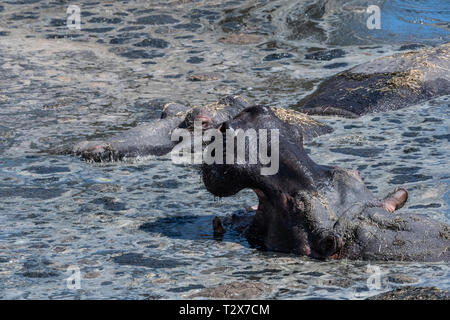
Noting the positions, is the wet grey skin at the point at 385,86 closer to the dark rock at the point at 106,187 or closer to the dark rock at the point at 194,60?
the dark rock at the point at 194,60

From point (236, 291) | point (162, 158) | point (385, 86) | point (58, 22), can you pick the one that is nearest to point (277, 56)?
point (385, 86)

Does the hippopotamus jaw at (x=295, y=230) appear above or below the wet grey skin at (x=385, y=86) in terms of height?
below

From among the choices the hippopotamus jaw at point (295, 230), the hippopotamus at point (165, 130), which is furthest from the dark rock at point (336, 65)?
the hippopotamus jaw at point (295, 230)

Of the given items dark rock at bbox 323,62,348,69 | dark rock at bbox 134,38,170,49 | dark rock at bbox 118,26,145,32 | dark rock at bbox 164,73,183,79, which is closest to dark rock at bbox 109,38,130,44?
dark rock at bbox 134,38,170,49

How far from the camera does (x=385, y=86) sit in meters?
9.55

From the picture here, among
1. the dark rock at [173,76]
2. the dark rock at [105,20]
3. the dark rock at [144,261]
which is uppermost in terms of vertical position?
the dark rock at [105,20]

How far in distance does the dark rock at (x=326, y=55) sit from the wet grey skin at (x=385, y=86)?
181 centimetres

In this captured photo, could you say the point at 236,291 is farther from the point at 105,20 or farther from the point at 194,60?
the point at 105,20

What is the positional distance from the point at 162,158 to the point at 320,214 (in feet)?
9.95

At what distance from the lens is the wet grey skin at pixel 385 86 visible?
941cm

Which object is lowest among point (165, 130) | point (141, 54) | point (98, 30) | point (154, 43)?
point (165, 130)

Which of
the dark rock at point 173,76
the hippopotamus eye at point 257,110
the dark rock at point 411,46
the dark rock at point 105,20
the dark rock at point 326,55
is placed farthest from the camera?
the dark rock at point 105,20

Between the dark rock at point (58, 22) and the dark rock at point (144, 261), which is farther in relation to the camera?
the dark rock at point (58, 22)

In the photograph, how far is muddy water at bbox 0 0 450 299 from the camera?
5484mm
